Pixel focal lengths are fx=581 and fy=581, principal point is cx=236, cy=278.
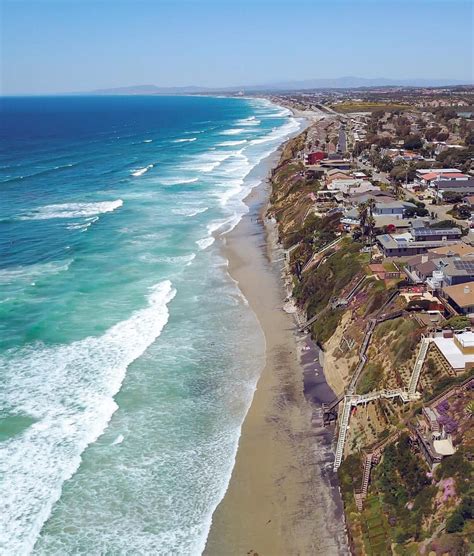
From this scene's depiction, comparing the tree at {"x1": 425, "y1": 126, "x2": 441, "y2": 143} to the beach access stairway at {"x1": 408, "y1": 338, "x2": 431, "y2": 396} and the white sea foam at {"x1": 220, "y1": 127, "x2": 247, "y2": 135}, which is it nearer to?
the white sea foam at {"x1": 220, "y1": 127, "x2": 247, "y2": 135}

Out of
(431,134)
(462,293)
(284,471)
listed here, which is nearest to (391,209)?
(462,293)

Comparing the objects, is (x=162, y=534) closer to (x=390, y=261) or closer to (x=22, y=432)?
(x=22, y=432)

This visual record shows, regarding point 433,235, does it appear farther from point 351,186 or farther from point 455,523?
point 455,523

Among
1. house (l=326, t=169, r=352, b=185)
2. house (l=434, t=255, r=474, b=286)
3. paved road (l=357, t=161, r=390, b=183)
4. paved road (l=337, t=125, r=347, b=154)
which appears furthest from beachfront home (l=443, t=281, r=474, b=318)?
paved road (l=337, t=125, r=347, b=154)

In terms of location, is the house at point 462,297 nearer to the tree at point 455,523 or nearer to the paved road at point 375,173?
the tree at point 455,523

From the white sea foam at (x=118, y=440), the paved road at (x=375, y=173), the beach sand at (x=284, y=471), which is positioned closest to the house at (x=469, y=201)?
the paved road at (x=375, y=173)

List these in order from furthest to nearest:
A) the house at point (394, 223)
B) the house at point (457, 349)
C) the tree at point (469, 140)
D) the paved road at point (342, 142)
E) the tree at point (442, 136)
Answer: the paved road at point (342, 142) < the tree at point (442, 136) < the tree at point (469, 140) < the house at point (394, 223) < the house at point (457, 349)
